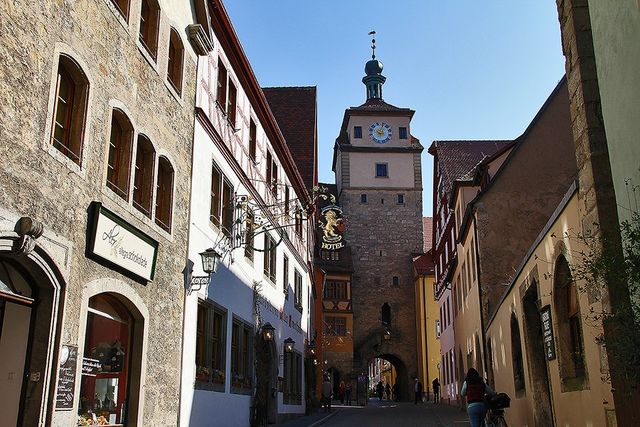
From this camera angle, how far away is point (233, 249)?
15.0m

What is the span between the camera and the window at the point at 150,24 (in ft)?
36.7

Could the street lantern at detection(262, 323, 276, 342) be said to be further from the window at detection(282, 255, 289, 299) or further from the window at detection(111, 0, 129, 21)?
the window at detection(111, 0, 129, 21)

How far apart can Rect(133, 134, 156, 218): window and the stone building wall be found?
159 millimetres

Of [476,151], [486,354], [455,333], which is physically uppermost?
[476,151]

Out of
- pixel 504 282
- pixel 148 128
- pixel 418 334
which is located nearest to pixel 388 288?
pixel 418 334

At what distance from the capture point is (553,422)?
1083 cm

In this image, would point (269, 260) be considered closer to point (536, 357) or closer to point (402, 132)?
point (536, 357)

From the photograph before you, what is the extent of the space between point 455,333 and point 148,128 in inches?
916

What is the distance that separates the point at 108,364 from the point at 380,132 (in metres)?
43.4

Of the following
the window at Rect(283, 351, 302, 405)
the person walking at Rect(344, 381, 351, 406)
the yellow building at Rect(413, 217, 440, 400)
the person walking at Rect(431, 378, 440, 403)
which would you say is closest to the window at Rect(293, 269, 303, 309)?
the window at Rect(283, 351, 302, 405)

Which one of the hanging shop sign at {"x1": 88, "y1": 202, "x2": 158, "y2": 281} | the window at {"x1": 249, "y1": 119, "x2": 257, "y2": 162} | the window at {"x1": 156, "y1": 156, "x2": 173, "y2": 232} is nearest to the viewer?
the hanging shop sign at {"x1": 88, "y1": 202, "x2": 158, "y2": 281}

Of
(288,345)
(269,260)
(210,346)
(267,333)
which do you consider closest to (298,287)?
(288,345)

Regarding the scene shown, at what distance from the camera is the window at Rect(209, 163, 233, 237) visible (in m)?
14.4

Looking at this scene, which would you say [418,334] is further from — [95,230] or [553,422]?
[95,230]
